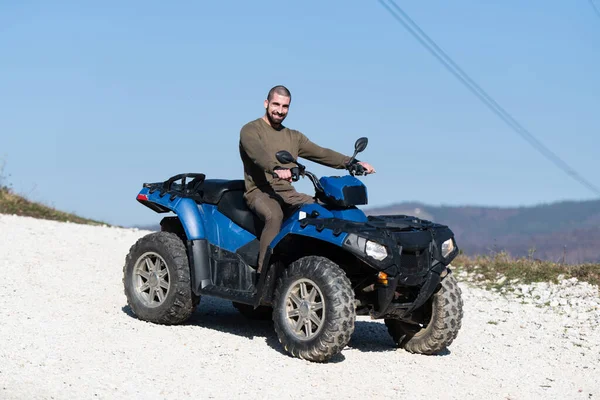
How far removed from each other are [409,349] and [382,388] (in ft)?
5.37

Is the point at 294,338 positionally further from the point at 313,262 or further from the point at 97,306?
the point at 97,306

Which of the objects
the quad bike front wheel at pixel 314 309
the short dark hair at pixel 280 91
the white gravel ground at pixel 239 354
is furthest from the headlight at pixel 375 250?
the short dark hair at pixel 280 91

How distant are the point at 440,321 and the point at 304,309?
147 centimetres

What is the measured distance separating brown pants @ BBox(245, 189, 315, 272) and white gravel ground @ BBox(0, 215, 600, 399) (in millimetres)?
1103

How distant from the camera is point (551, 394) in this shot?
7.97 meters

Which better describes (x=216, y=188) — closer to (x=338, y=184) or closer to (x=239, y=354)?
(x=338, y=184)

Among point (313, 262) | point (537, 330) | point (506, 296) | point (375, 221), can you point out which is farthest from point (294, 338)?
point (506, 296)

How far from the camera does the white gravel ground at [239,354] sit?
722 centimetres

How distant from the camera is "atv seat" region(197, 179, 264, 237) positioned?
9227mm

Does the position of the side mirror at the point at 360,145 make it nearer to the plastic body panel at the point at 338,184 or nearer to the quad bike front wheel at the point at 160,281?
the plastic body panel at the point at 338,184

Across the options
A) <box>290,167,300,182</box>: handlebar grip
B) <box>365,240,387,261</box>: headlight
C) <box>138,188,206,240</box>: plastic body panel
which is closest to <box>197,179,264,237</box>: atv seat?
<box>138,188,206,240</box>: plastic body panel

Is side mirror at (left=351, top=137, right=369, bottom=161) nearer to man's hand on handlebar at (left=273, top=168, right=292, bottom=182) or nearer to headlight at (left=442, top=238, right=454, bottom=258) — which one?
man's hand on handlebar at (left=273, top=168, right=292, bottom=182)

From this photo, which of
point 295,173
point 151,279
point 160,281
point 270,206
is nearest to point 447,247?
point 295,173

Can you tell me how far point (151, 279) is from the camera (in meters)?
9.80
